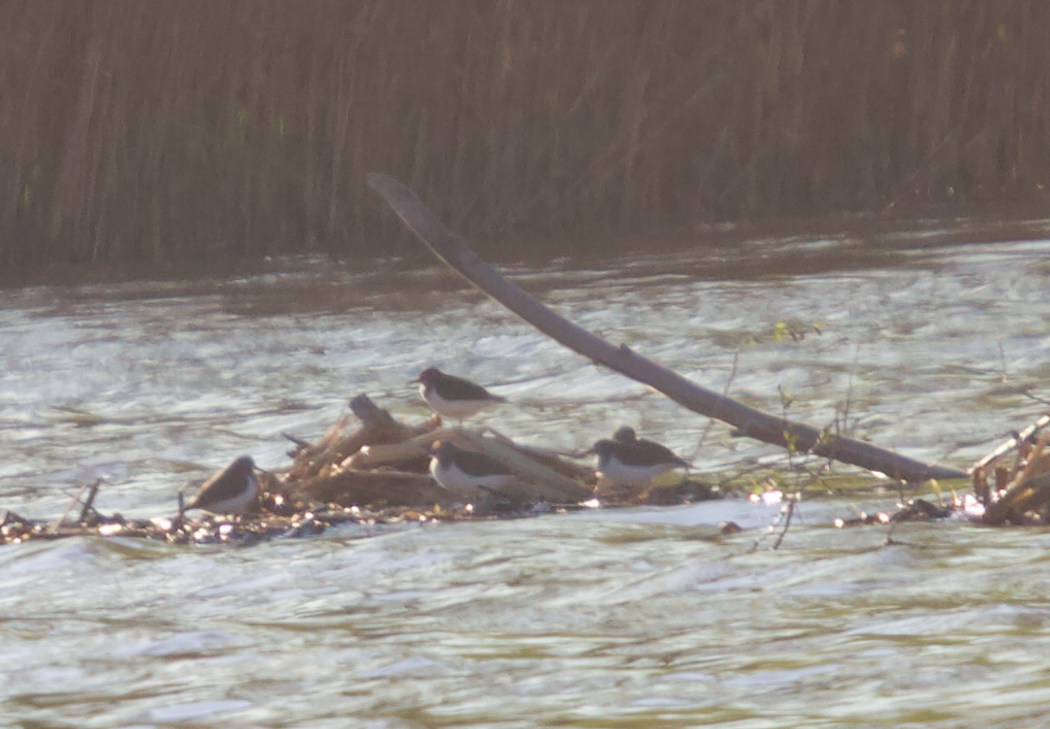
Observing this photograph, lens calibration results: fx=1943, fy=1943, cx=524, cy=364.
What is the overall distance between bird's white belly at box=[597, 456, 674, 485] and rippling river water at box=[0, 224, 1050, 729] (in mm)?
125

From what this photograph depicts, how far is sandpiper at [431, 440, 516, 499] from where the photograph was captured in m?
5.42

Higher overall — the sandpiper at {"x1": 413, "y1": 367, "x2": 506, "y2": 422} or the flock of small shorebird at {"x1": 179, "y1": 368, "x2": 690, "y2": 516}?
the sandpiper at {"x1": 413, "y1": 367, "x2": 506, "y2": 422}

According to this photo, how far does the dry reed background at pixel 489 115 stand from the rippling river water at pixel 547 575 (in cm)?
359

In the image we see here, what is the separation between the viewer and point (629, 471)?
5492 mm

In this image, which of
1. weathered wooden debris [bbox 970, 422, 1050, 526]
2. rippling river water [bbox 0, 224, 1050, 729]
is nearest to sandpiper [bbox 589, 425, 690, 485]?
rippling river water [bbox 0, 224, 1050, 729]

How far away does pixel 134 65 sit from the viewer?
13367 millimetres

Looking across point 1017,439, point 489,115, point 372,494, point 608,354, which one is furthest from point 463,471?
point 489,115

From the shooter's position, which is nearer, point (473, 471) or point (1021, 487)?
point (1021, 487)

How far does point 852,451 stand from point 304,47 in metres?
9.19

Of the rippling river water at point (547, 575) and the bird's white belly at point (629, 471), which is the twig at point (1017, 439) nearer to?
the rippling river water at point (547, 575)

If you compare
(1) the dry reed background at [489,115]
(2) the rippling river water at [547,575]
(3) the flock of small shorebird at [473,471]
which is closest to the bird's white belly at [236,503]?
(3) the flock of small shorebird at [473,471]

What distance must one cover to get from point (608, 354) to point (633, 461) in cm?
63

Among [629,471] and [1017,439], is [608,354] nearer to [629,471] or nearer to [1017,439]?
[629,471]

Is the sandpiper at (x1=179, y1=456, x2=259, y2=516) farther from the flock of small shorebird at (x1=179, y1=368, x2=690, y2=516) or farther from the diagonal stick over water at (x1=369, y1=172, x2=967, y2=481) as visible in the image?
the diagonal stick over water at (x1=369, y1=172, x2=967, y2=481)
